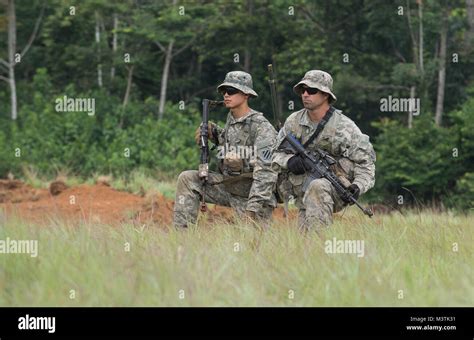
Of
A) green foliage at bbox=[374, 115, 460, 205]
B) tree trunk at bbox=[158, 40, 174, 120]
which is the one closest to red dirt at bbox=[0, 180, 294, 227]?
green foliage at bbox=[374, 115, 460, 205]

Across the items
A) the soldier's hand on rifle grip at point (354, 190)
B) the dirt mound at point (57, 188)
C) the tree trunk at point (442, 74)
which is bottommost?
the dirt mound at point (57, 188)

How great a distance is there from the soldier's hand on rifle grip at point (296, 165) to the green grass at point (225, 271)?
3.51 ft

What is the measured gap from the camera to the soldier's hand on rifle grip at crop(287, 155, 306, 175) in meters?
9.48

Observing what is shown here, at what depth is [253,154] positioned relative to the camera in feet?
33.6

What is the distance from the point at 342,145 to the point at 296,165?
44cm

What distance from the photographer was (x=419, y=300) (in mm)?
6809

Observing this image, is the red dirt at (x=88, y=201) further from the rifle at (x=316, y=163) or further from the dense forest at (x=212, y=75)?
the rifle at (x=316, y=163)

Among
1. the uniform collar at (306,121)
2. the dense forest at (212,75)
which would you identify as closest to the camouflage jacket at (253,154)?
the uniform collar at (306,121)

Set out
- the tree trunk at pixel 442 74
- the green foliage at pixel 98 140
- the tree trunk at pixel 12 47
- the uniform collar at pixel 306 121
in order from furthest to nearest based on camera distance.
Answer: the tree trunk at pixel 12 47, the tree trunk at pixel 442 74, the green foliage at pixel 98 140, the uniform collar at pixel 306 121

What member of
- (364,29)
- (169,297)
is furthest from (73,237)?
(364,29)

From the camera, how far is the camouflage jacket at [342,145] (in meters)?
9.44

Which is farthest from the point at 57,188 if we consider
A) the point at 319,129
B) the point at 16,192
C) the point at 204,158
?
the point at 319,129

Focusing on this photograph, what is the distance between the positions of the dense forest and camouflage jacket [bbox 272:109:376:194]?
37.2ft

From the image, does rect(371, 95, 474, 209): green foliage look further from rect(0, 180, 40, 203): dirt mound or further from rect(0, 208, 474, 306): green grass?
rect(0, 208, 474, 306): green grass
